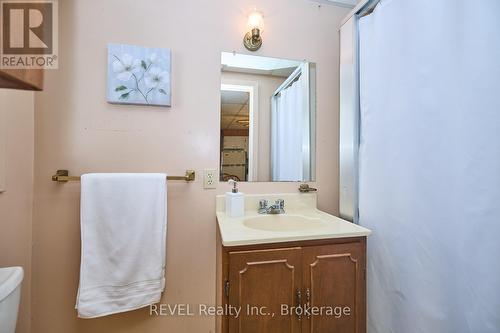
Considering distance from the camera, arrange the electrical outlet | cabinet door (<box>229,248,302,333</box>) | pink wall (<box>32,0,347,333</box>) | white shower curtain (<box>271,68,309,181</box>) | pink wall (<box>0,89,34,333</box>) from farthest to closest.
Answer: white shower curtain (<box>271,68,309,181</box>), the electrical outlet, pink wall (<box>32,0,347,333</box>), pink wall (<box>0,89,34,333</box>), cabinet door (<box>229,248,302,333</box>)

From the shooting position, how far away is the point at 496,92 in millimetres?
656

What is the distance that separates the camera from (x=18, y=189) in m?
0.97

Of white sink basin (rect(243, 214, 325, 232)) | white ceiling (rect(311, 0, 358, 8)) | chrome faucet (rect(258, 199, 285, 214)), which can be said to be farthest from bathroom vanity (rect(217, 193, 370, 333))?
white ceiling (rect(311, 0, 358, 8))

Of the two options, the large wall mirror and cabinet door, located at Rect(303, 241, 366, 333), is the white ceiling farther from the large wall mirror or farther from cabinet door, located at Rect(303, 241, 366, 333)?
cabinet door, located at Rect(303, 241, 366, 333)

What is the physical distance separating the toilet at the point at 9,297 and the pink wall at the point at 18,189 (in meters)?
0.26

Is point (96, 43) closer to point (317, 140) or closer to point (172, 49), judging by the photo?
point (172, 49)

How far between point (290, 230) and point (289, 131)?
0.62m

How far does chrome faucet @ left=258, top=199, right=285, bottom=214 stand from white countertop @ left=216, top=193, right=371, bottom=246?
0.09 feet

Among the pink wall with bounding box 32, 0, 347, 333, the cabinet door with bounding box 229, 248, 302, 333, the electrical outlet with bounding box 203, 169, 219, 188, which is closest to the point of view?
the cabinet door with bounding box 229, 248, 302, 333

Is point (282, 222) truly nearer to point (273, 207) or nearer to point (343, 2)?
point (273, 207)

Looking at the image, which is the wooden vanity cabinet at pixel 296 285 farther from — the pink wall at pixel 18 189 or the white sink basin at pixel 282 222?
the pink wall at pixel 18 189

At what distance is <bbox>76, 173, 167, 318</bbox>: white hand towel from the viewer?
955 mm

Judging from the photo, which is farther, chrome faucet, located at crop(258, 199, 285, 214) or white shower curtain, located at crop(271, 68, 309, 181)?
white shower curtain, located at crop(271, 68, 309, 181)

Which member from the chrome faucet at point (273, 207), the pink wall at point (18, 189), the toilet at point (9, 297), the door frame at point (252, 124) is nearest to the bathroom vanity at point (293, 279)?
the chrome faucet at point (273, 207)
